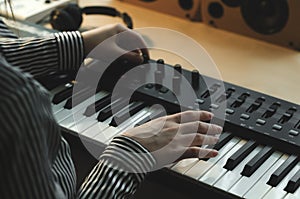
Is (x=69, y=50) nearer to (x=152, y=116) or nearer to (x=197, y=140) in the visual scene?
(x=152, y=116)

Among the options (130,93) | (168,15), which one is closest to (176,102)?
(130,93)

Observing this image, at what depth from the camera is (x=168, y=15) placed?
1.59 metres

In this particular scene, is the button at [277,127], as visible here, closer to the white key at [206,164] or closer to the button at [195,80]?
the white key at [206,164]

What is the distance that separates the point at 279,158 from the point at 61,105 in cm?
44

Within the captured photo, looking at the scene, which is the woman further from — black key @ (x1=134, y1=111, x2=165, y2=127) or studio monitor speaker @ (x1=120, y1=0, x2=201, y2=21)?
studio monitor speaker @ (x1=120, y1=0, x2=201, y2=21)

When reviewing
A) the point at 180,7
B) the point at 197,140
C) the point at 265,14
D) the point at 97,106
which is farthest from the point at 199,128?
the point at 180,7

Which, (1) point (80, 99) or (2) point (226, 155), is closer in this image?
(2) point (226, 155)

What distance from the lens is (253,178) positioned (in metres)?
1.00

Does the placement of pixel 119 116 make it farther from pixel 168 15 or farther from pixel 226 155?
pixel 168 15

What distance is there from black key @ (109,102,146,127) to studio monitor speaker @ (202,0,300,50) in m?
0.41

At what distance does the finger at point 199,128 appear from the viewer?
1034 mm

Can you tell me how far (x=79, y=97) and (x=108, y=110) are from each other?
0.26 feet

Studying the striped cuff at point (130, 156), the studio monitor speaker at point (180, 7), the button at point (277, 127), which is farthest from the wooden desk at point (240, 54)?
the striped cuff at point (130, 156)

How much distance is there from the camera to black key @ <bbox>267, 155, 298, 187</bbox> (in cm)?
98
